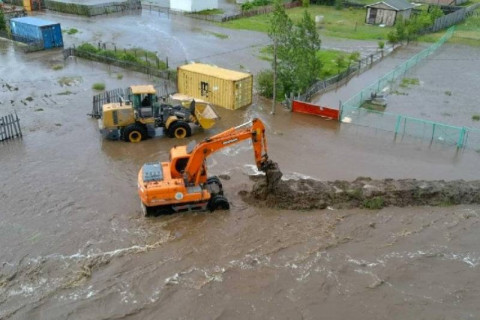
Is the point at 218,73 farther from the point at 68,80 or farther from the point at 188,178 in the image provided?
the point at 188,178

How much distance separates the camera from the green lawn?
47656mm

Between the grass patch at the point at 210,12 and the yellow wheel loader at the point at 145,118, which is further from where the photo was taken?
the grass patch at the point at 210,12

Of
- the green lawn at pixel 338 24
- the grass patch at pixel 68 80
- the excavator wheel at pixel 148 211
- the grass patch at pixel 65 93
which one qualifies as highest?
the green lawn at pixel 338 24

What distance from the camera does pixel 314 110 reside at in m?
26.9

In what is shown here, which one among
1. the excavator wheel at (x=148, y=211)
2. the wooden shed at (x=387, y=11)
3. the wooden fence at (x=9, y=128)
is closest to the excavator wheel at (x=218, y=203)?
the excavator wheel at (x=148, y=211)

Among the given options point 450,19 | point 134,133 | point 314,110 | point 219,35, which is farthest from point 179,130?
point 450,19

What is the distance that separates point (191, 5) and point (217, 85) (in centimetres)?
3090

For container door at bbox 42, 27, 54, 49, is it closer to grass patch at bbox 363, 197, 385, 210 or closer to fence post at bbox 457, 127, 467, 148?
grass patch at bbox 363, 197, 385, 210

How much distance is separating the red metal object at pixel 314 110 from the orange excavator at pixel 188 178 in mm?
10477

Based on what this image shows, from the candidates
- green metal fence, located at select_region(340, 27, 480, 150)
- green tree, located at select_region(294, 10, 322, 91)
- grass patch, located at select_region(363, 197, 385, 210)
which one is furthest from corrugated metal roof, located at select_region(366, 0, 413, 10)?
grass patch, located at select_region(363, 197, 385, 210)

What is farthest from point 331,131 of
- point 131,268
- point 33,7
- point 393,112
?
point 33,7

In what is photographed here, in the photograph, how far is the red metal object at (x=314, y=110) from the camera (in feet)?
86.2

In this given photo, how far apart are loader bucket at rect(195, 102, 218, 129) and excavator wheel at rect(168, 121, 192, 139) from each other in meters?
0.79

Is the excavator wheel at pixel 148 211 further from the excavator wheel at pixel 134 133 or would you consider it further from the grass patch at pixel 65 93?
the grass patch at pixel 65 93
